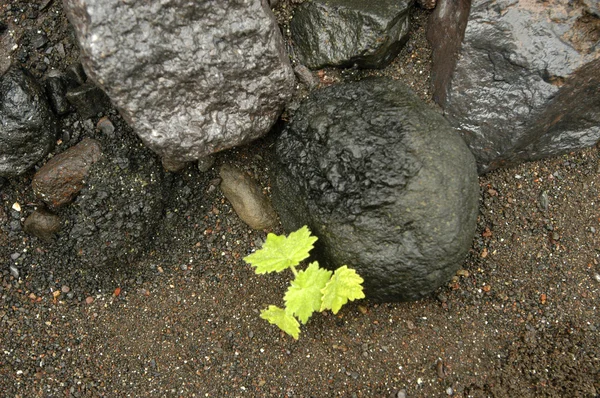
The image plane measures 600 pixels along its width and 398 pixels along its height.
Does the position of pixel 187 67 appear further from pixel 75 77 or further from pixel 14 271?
pixel 14 271

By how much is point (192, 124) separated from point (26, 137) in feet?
2.75

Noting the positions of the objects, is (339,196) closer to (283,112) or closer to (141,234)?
(283,112)

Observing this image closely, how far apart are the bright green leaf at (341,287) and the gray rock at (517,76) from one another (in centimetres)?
94

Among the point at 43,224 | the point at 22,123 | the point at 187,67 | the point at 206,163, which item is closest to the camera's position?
the point at 187,67

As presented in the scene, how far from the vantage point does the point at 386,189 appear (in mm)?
2270

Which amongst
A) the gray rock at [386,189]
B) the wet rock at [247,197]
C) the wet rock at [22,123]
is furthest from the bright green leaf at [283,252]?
the wet rock at [22,123]

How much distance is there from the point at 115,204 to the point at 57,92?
0.62 meters

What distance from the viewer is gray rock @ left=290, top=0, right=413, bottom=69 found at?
8.06ft

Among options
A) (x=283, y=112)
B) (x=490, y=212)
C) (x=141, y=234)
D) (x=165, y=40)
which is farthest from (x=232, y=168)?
(x=490, y=212)

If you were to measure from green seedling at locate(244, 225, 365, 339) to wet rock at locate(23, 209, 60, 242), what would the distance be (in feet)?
3.41

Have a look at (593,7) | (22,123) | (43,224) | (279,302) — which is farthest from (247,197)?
(593,7)

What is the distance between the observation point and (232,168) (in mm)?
2691

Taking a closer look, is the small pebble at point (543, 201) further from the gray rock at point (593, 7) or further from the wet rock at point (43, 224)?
the wet rock at point (43, 224)

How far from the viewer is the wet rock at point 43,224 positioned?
254cm
